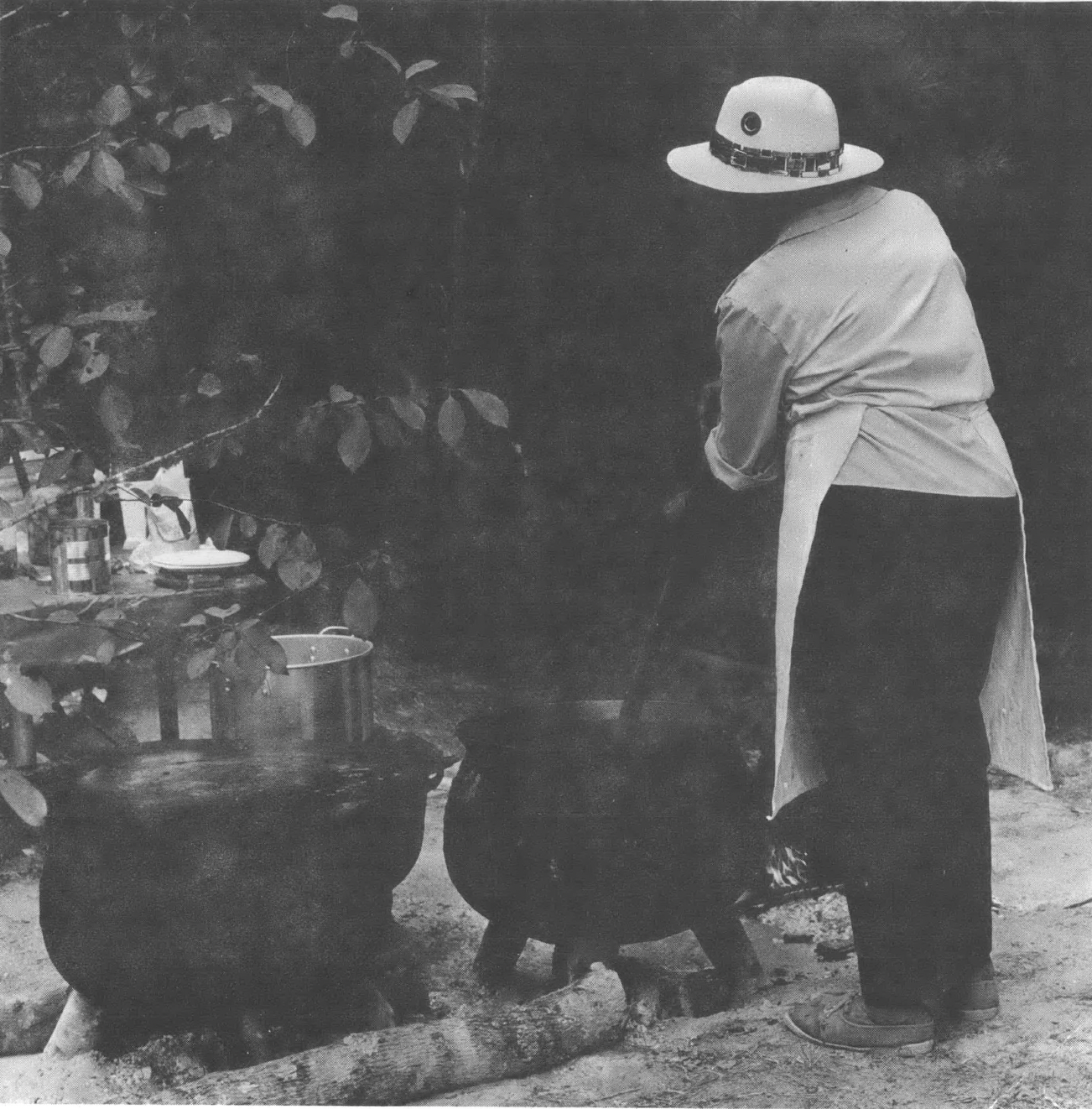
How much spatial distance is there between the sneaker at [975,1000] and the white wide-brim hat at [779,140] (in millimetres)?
1902

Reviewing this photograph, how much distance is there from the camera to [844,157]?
9.73 ft

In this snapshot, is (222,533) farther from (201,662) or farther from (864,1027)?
(864,1027)

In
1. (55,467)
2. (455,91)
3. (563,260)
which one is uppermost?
(455,91)

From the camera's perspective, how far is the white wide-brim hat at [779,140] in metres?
2.86

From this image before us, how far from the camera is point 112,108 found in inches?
118

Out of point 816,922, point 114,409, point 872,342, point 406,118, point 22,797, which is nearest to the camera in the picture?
point 22,797

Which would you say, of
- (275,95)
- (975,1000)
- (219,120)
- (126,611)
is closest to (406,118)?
(275,95)

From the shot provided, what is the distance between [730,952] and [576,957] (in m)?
0.41

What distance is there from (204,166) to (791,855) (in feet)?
8.86

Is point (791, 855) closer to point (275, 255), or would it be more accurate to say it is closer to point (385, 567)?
point (385, 567)

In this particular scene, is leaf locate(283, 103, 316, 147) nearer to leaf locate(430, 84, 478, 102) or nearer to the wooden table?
leaf locate(430, 84, 478, 102)

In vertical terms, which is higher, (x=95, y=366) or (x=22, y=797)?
(x=95, y=366)

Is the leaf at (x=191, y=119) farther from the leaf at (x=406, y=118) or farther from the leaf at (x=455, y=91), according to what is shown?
the leaf at (x=455, y=91)

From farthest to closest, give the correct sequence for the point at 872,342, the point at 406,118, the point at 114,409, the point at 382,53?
the point at 382,53, the point at 406,118, the point at 114,409, the point at 872,342
